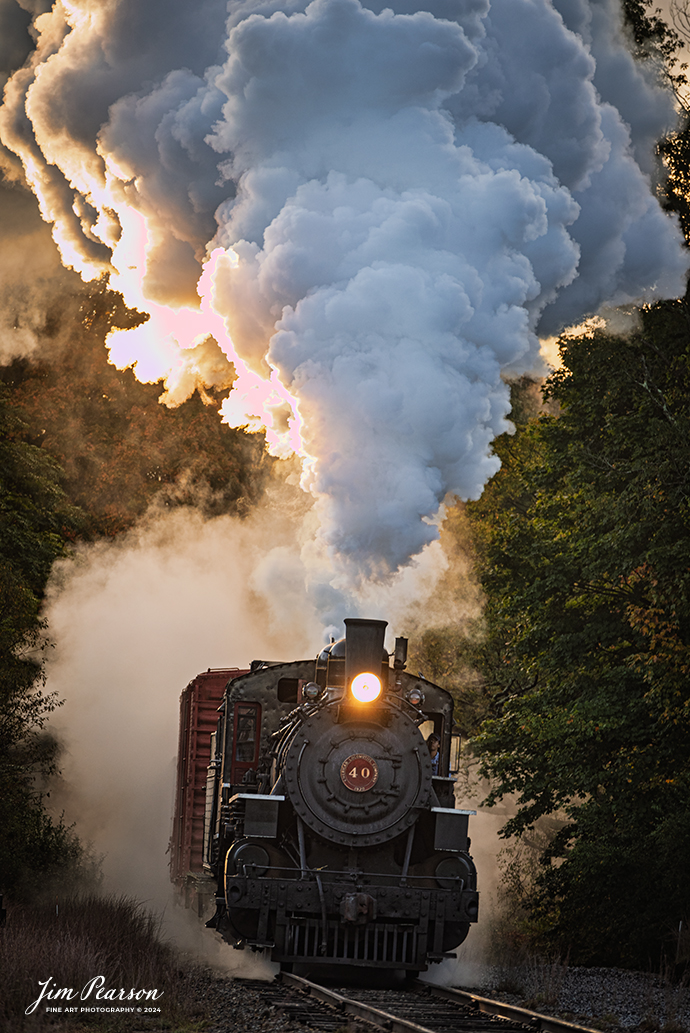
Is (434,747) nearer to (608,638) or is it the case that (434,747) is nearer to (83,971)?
(83,971)

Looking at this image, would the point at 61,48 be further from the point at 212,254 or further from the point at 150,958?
the point at 150,958

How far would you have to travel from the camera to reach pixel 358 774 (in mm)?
10055

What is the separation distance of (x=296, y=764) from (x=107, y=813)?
47.4 ft

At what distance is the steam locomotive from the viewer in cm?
971

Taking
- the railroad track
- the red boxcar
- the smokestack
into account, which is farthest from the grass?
the red boxcar

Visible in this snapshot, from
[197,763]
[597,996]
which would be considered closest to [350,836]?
[597,996]

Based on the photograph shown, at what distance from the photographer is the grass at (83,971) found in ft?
24.7

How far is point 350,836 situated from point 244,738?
185 cm

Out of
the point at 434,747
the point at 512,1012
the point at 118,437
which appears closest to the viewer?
the point at 512,1012

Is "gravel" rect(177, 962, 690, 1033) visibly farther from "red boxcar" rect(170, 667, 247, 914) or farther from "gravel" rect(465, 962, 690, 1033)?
"red boxcar" rect(170, 667, 247, 914)

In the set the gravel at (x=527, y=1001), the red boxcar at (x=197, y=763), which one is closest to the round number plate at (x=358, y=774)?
the gravel at (x=527, y=1001)

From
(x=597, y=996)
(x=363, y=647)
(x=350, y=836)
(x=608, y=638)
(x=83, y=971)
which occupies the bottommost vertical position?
(x=597, y=996)

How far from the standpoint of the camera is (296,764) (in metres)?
10.0
